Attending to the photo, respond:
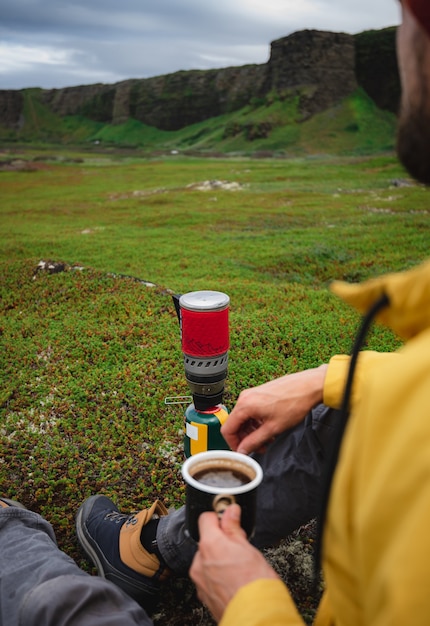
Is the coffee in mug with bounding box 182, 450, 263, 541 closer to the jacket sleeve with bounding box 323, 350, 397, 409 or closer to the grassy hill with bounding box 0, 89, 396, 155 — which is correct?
the jacket sleeve with bounding box 323, 350, 397, 409

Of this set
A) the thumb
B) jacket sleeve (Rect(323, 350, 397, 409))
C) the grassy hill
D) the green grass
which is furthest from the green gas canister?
the grassy hill

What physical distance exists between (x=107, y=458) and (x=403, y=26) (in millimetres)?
4262

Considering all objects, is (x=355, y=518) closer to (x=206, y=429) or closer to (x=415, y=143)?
(x=415, y=143)

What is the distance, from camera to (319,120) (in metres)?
91.4

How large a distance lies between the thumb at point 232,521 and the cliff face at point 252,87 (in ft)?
324

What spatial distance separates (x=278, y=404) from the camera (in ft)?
8.89

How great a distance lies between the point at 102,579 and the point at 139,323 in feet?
17.2

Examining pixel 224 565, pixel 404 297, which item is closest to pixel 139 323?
pixel 224 565

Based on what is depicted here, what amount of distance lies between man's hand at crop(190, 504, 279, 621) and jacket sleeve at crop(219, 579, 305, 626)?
40 mm

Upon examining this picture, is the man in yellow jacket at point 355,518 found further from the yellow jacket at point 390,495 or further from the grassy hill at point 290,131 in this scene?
the grassy hill at point 290,131

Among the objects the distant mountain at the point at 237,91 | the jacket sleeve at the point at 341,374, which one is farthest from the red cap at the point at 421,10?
the distant mountain at the point at 237,91

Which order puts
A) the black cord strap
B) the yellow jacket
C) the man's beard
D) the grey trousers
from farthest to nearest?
the grey trousers
the man's beard
the black cord strap
the yellow jacket

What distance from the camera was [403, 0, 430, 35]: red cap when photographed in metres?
1.43

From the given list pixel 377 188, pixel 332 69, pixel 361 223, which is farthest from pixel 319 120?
pixel 361 223
